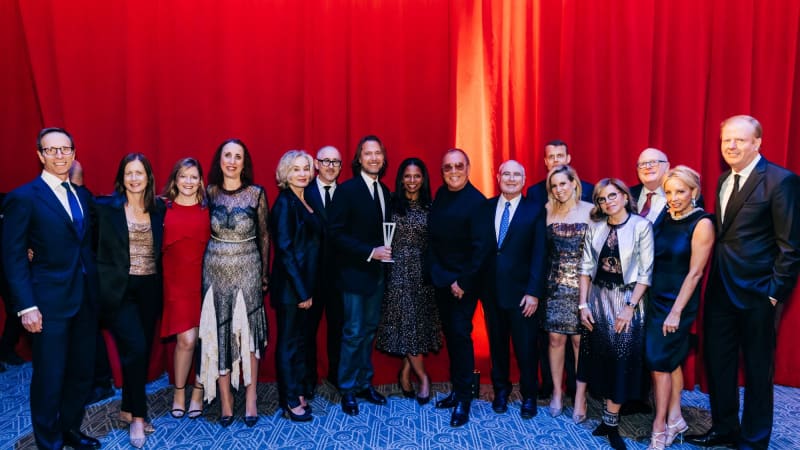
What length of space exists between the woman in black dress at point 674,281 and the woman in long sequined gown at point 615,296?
66 millimetres

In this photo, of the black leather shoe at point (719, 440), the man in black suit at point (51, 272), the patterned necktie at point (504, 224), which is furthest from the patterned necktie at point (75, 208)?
the black leather shoe at point (719, 440)

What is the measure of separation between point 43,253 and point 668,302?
3190mm

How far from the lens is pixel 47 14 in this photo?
361 cm

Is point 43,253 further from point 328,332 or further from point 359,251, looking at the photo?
point 328,332

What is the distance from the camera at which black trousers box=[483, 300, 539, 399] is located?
125 inches

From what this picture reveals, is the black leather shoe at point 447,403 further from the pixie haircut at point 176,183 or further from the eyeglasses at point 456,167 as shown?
the pixie haircut at point 176,183

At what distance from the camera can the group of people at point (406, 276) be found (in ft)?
8.39

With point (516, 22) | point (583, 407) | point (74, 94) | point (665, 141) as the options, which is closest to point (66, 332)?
point (74, 94)

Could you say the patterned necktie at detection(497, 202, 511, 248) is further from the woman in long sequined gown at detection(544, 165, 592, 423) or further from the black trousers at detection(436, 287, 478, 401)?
the black trousers at detection(436, 287, 478, 401)

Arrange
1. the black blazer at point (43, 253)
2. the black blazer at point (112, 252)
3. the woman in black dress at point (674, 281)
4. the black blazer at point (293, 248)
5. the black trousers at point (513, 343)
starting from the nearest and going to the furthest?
the black blazer at point (43, 253), the woman in black dress at point (674, 281), the black blazer at point (112, 252), the black blazer at point (293, 248), the black trousers at point (513, 343)

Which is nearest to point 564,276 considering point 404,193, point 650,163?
point 650,163

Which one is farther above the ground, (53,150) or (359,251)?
(53,150)

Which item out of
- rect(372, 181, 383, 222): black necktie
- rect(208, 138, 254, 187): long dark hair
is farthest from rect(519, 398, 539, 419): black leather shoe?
rect(208, 138, 254, 187): long dark hair

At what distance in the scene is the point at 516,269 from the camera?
122 inches
